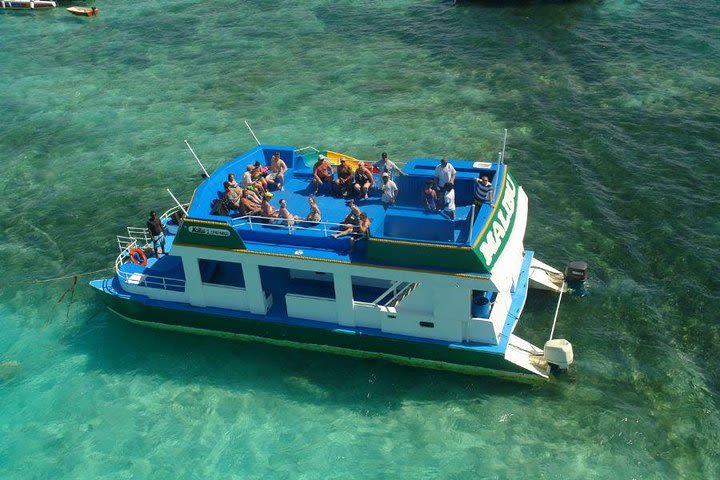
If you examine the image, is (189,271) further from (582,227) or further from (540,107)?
(540,107)

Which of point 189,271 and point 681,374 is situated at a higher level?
point 189,271

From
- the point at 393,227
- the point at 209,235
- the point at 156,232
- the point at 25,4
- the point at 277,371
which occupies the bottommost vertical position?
the point at 277,371

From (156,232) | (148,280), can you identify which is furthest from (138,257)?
(148,280)

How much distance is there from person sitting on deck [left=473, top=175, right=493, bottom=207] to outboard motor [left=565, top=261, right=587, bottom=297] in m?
4.44

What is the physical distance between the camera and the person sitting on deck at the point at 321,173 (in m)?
20.5

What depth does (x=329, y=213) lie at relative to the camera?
19578 millimetres

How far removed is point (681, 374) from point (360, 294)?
8.50 meters

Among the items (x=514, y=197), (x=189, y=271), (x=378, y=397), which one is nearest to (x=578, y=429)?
(x=378, y=397)

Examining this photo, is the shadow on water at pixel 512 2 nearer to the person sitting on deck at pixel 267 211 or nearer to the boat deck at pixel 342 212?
the boat deck at pixel 342 212

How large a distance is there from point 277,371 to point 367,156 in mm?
13109

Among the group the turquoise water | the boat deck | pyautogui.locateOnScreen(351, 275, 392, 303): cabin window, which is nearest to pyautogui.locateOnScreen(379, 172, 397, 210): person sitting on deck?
the boat deck

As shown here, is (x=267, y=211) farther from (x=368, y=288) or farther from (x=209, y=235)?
(x=368, y=288)

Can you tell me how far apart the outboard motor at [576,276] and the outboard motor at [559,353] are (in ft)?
12.0

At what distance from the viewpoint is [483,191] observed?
1817 centimetres
